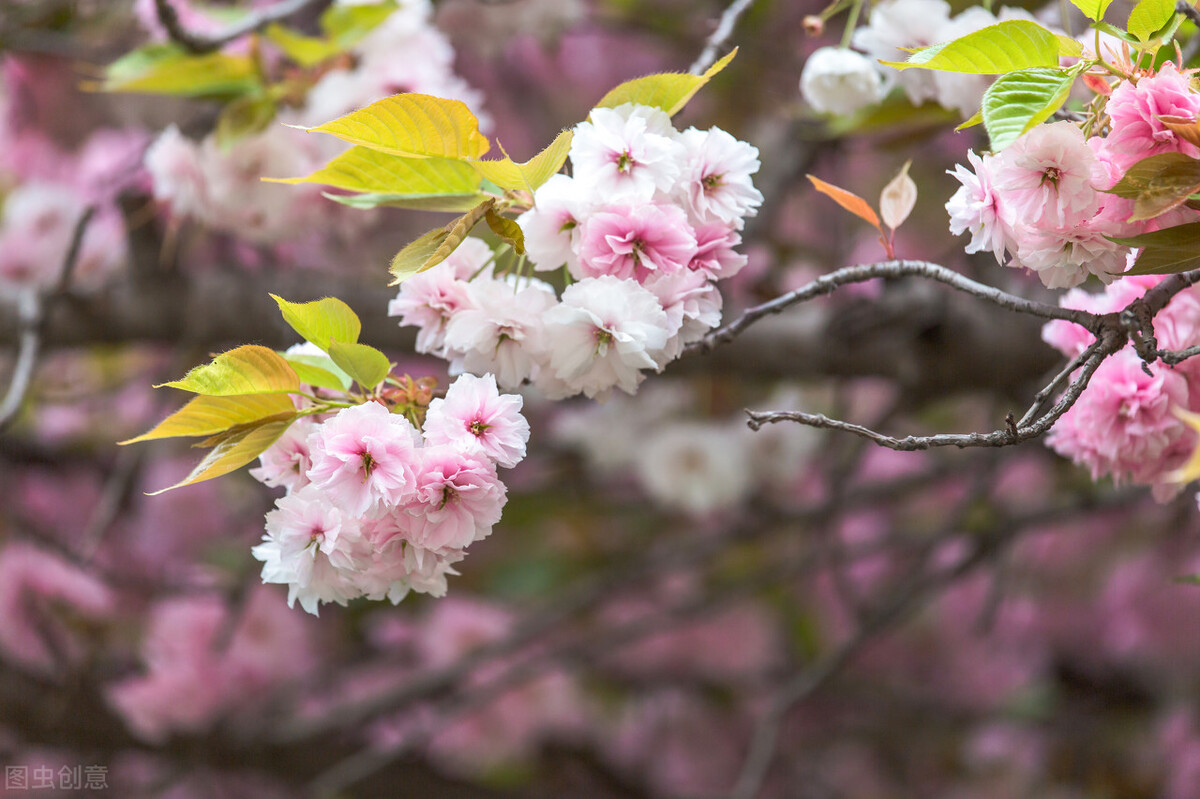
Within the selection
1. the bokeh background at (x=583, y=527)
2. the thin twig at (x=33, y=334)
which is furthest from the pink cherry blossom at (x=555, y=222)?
the thin twig at (x=33, y=334)

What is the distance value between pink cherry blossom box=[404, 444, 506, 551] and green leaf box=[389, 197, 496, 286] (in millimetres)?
86

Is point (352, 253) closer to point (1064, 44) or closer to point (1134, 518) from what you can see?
point (1064, 44)

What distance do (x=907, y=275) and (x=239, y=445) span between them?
364mm

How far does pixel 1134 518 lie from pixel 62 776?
203 cm

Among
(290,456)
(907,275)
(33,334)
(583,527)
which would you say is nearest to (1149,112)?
(907,275)

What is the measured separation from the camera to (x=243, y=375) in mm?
435

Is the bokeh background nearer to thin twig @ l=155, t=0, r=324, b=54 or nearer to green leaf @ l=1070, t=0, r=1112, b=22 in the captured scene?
thin twig @ l=155, t=0, r=324, b=54

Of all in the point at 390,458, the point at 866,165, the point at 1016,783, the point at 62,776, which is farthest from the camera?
the point at 866,165

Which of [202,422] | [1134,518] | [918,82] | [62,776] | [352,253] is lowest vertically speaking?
[62,776]

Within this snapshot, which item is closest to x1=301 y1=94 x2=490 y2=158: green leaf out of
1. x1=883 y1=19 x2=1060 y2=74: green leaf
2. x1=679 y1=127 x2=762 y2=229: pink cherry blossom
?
x1=679 y1=127 x2=762 y2=229: pink cherry blossom

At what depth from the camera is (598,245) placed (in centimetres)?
44

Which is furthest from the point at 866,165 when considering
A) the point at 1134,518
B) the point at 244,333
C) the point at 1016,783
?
the point at 244,333

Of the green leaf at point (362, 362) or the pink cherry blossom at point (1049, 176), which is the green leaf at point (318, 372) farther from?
the pink cherry blossom at point (1049, 176)

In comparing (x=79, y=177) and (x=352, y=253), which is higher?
(x=79, y=177)
